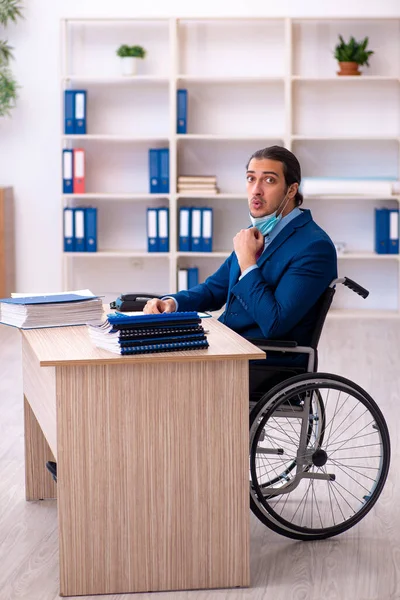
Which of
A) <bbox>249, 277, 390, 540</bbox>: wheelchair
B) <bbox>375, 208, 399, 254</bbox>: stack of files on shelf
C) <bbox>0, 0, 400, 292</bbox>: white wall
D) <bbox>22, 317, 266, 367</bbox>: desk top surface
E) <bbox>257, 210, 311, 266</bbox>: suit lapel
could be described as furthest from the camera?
<bbox>0, 0, 400, 292</bbox>: white wall

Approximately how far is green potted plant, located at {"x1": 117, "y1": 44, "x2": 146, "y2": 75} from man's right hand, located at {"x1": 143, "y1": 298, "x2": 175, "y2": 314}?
3.94 m

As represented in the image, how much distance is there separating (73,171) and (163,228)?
760 mm

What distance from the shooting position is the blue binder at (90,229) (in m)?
6.54

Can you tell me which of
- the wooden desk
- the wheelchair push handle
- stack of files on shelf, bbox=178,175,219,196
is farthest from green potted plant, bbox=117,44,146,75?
the wooden desk

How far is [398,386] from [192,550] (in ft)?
8.14

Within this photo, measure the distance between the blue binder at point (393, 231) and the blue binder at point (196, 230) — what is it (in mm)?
1339

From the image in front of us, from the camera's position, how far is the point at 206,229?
6.52m

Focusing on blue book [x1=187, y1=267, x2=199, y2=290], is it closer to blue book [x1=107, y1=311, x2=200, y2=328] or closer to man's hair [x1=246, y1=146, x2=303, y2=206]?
man's hair [x1=246, y1=146, x2=303, y2=206]

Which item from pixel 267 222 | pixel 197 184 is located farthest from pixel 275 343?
pixel 197 184

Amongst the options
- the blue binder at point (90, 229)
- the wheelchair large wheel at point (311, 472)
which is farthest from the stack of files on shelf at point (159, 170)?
the wheelchair large wheel at point (311, 472)

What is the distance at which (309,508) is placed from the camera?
2963 mm

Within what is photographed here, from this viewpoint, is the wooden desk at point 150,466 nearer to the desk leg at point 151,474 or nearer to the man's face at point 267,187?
the desk leg at point 151,474

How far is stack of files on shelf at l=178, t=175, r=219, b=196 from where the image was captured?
6.54 m

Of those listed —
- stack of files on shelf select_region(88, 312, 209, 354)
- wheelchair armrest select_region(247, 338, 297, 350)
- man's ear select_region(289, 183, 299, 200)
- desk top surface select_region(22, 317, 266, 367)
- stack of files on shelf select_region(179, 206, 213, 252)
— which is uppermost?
man's ear select_region(289, 183, 299, 200)
